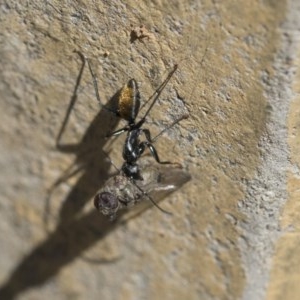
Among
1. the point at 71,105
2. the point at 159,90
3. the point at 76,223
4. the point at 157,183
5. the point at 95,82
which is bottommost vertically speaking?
the point at 76,223

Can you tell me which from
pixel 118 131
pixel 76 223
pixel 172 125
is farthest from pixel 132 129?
pixel 76 223

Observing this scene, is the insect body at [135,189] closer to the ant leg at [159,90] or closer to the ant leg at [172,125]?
the ant leg at [172,125]

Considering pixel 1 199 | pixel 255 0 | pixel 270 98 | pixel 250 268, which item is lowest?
pixel 1 199

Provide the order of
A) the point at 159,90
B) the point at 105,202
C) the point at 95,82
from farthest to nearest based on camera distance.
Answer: the point at 105,202
the point at 95,82
the point at 159,90

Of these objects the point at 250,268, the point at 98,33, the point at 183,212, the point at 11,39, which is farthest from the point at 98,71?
the point at 250,268

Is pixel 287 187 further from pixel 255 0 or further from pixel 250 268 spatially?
pixel 255 0

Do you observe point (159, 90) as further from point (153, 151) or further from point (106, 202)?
point (106, 202)

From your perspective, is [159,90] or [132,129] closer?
[159,90]
